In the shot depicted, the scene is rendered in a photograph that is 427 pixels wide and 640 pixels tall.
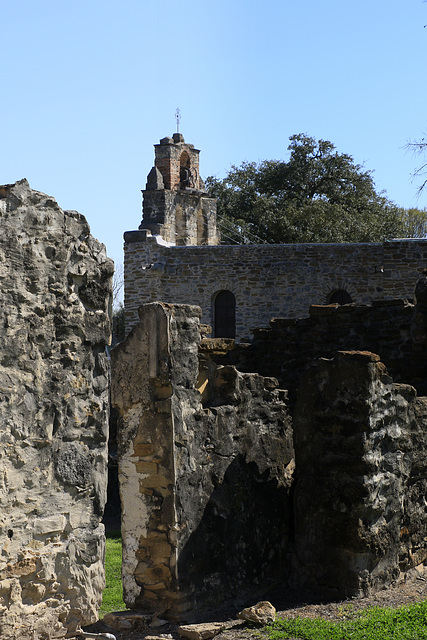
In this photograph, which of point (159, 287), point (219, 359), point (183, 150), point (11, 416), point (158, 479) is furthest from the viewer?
point (183, 150)

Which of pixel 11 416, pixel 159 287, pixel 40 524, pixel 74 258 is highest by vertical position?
pixel 159 287

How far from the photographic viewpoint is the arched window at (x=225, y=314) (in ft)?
70.6

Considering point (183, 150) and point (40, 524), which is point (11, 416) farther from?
point (183, 150)

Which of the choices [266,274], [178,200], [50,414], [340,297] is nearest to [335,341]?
[50,414]

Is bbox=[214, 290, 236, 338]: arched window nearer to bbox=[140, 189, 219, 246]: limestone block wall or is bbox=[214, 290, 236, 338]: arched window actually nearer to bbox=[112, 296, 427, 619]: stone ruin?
bbox=[140, 189, 219, 246]: limestone block wall

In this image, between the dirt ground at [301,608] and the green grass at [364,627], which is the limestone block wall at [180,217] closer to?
the dirt ground at [301,608]

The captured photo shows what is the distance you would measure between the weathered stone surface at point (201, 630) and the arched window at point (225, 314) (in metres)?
16.1

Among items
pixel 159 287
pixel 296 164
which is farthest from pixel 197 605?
pixel 296 164

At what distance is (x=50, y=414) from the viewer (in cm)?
411

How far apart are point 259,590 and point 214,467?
1.10m

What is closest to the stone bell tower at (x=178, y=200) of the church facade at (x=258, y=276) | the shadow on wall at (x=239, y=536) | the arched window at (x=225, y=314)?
the church facade at (x=258, y=276)

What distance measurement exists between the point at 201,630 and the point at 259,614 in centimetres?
53

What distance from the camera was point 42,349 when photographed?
407 centimetres

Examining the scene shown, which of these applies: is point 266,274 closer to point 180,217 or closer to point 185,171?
point 180,217
